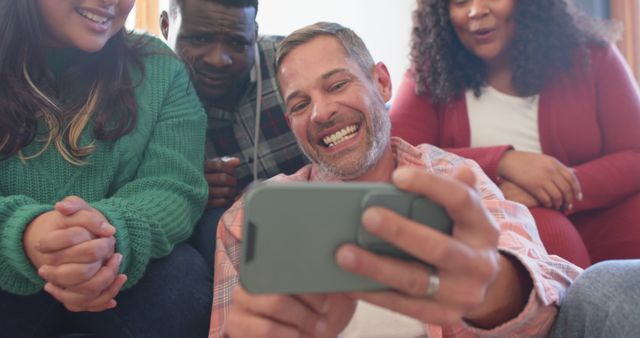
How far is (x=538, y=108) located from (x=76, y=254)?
0.99 metres

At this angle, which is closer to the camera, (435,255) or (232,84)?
(435,255)

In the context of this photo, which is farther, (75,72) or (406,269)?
(75,72)

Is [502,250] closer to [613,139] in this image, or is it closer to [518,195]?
[518,195]

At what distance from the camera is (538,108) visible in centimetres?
130

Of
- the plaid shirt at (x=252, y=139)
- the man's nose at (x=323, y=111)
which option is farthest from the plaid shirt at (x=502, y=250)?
the plaid shirt at (x=252, y=139)

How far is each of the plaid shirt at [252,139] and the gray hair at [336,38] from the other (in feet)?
0.79

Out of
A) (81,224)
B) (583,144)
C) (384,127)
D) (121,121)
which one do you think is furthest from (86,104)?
(583,144)

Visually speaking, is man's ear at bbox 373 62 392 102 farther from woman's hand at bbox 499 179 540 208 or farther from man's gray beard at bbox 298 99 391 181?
woman's hand at bbox 499 179 540 208

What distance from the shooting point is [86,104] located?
0.98 meters

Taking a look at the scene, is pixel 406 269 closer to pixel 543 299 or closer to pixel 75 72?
pixel 543 299

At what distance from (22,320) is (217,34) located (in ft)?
2.32

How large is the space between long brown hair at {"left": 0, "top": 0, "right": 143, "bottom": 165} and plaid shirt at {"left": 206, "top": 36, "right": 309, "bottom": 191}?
32 cm

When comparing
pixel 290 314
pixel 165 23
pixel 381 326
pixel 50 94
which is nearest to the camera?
pixel 290 314

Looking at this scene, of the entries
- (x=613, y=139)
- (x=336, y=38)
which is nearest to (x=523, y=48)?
(x=613, y=139)
